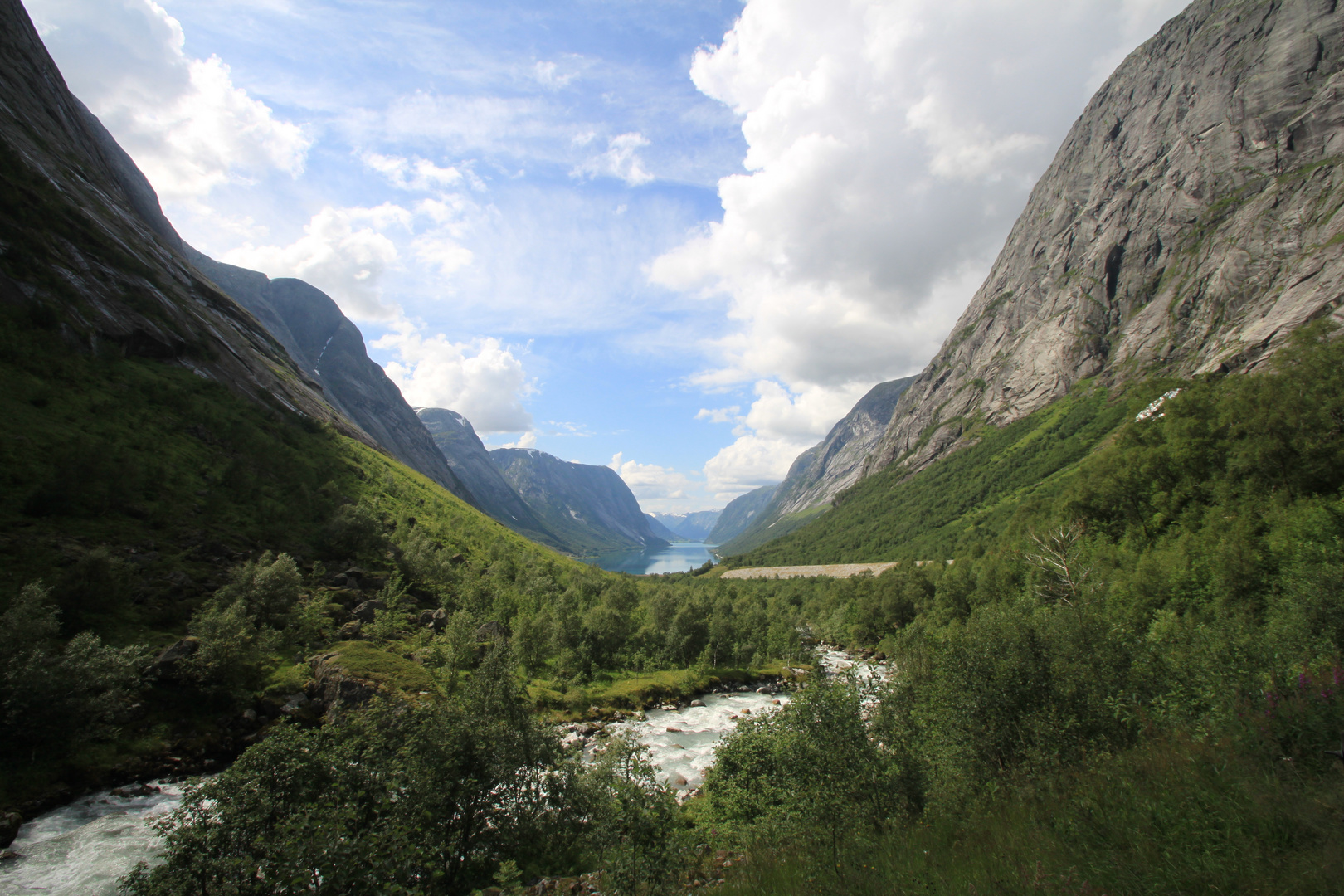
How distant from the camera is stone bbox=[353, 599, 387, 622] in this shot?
162 feet

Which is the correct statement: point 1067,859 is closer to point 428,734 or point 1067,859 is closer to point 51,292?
point 428,734

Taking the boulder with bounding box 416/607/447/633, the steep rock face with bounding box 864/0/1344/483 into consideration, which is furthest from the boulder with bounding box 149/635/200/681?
the steep rock face with bounding box 864/0/1344/483

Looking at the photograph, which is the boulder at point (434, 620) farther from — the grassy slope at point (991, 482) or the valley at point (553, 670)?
the grassy slope at point (991, 482)

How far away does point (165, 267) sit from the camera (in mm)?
104000

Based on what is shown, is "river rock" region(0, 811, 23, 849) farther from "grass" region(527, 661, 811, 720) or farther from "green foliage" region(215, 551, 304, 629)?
"grass" region(527, 661, 811, 720)

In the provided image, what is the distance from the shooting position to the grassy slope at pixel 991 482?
139250 mm

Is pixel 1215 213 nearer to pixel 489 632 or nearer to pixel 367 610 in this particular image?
pixel 489 632

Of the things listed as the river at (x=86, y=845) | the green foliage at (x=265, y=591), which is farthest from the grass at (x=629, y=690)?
the river at (x=86, y=845)

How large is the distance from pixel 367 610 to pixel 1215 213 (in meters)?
238

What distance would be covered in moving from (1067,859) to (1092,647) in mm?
18339

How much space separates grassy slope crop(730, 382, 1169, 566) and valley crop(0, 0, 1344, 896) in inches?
1726

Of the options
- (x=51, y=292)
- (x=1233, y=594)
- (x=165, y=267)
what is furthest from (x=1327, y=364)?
(x=165, y=267)

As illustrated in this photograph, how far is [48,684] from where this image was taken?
23.0 m

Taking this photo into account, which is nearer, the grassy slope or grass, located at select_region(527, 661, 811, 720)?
grass, located at select_region(527, 661, 811, 720)
